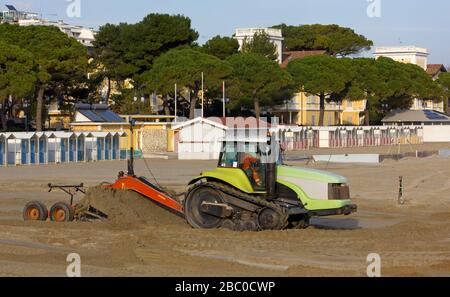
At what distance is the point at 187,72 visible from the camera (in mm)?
78625

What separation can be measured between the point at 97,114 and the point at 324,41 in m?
67.6

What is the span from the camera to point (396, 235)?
19344mm

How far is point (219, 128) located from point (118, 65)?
31.6 meters

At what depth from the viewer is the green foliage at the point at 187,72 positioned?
78.9m

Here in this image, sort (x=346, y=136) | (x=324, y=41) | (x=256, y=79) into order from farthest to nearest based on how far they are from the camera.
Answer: (x=324, y=41)
(x=346, y=136)
(x=256, y=79)

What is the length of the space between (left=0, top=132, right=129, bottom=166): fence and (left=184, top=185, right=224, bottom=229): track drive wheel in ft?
104

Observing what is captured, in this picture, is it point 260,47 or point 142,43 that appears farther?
point 260,47

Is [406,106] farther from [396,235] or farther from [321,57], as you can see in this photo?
[396,235]

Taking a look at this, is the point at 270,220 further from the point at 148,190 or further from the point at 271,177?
the point at 148,190

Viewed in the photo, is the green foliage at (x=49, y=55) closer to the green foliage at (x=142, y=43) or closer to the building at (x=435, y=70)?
the green foliage at (x=142, y=43)

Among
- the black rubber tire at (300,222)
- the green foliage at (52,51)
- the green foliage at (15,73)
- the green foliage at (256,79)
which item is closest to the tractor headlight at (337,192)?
the black rubber tire at (300,222)

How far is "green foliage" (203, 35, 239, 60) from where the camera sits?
9575 centimetres

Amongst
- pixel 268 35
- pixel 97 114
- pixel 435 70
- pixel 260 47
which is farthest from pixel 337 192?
pixel 435 70
